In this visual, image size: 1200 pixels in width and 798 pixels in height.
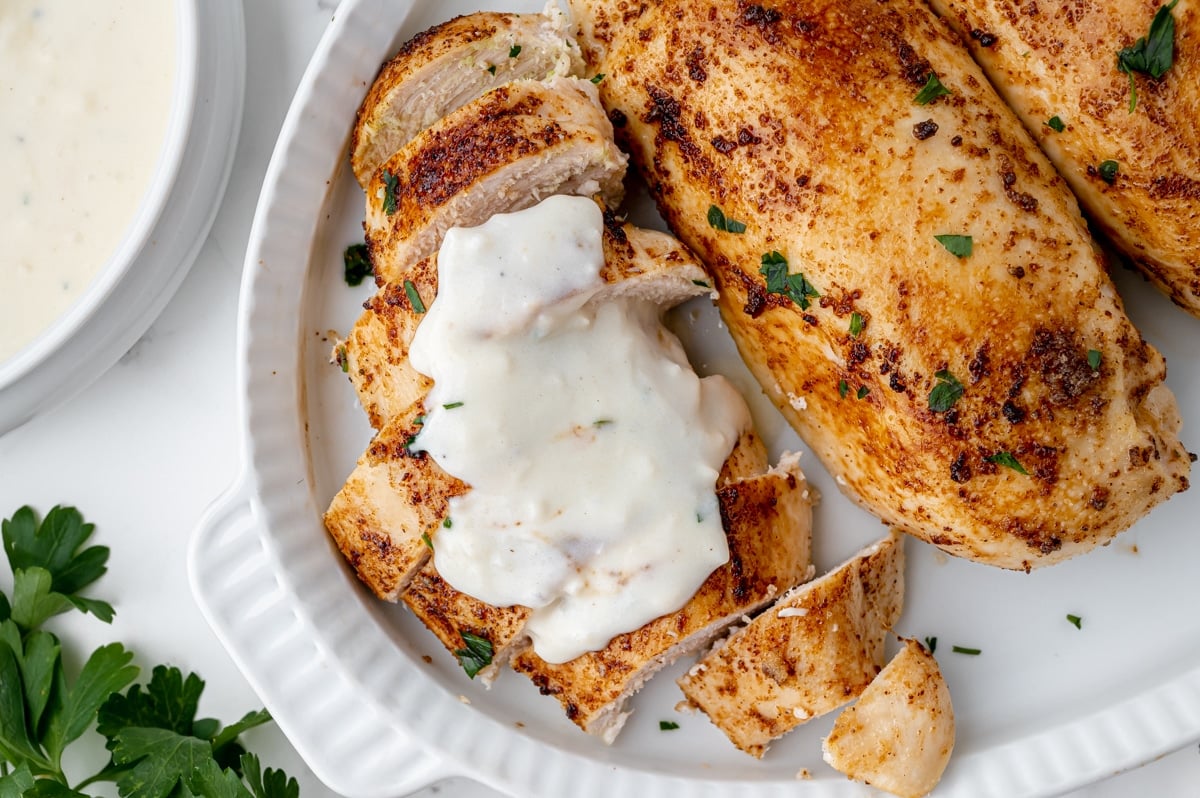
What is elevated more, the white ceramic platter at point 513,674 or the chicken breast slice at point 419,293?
the chicken breast slice at point 419,293

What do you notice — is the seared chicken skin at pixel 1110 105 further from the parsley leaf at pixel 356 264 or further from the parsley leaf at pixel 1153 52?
the parsley leaf at pixel 356 264

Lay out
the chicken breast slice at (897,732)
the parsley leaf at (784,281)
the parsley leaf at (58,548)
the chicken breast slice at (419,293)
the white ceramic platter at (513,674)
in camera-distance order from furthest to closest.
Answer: the parsley leaf at (58,548), the white ceramic platter at (513,674), the chicken breast slice at (897,732), the chicken breast slice at (419,293), the parsley leaf at (784,281)

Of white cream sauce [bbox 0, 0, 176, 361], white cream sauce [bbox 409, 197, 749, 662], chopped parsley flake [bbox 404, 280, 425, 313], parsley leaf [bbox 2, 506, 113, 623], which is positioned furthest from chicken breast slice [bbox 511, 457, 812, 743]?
white cream sauce [bbox 0, 0, 176, 361]

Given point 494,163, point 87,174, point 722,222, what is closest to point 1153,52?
point 722,222

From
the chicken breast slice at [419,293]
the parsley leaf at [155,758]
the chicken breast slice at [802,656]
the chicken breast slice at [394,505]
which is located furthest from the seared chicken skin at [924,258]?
the parsley leaf at [155,758]

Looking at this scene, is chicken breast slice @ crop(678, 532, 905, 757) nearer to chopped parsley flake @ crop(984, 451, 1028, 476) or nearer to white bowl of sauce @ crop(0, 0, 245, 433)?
chopped parsley flake @ crop(984, 451, 1028, 476)

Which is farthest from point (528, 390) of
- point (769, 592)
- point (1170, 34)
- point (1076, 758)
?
point (1076, 758)

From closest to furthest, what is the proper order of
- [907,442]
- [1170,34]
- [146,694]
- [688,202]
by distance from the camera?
1. [1170,34]
2. [907,442]
3. [688,202]
4. [146,694]

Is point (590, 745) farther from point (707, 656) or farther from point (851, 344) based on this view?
point (851, 344)
